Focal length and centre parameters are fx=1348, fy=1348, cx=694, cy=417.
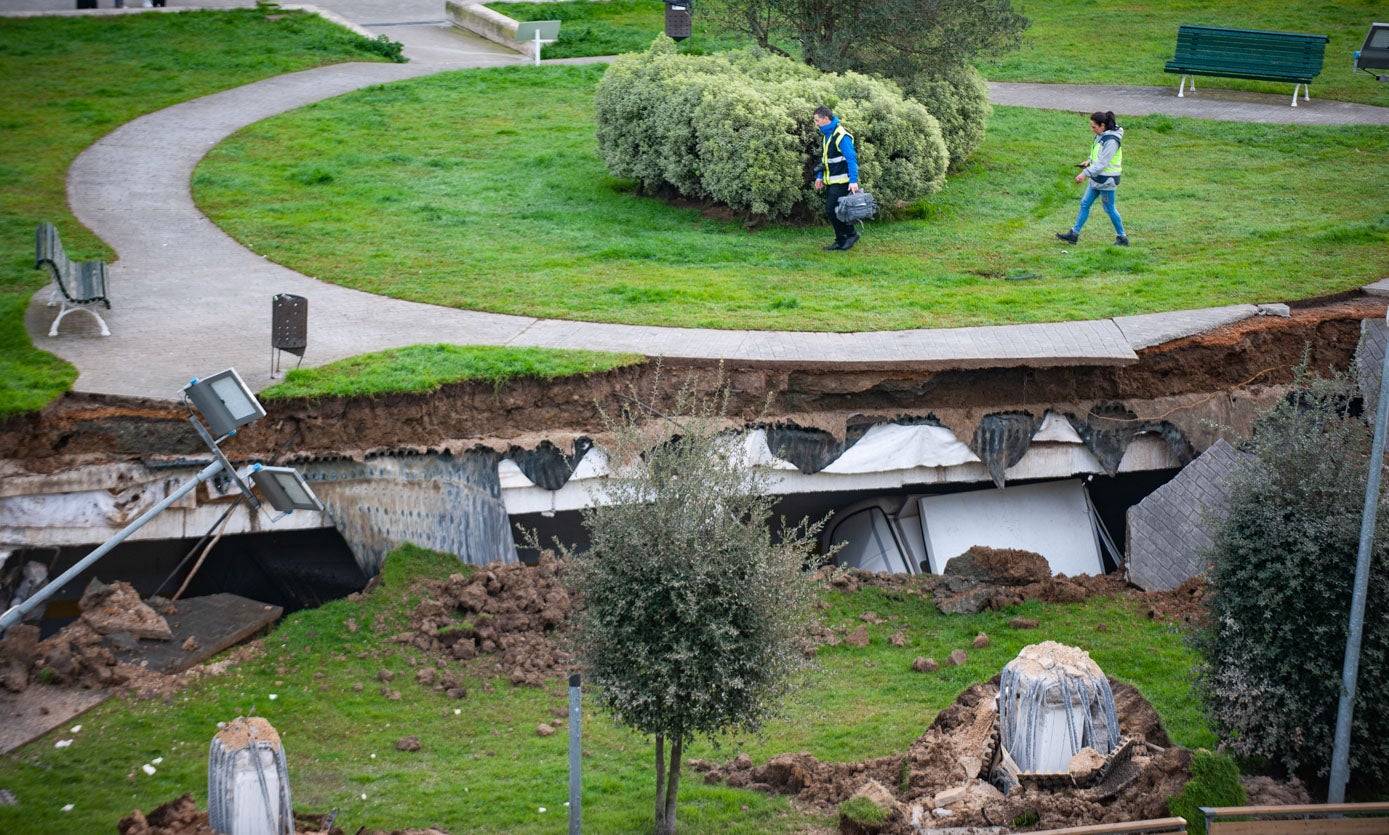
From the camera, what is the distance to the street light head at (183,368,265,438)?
8.41 metres

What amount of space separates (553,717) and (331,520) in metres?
2.98

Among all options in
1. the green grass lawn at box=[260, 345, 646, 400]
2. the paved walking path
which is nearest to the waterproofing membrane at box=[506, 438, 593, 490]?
the green grass lawn at box=[260, 345, 646, 400]

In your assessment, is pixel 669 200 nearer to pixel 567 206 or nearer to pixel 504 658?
pixel 567 206

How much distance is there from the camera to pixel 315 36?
80.7ft

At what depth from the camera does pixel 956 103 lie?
725 inches

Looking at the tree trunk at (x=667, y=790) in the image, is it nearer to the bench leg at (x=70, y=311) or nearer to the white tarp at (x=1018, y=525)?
the white tarp at (x=1018, y=525)

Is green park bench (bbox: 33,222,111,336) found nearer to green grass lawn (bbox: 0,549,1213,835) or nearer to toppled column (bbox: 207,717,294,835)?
green grass lawn (bbox: 0,549,1213,835)

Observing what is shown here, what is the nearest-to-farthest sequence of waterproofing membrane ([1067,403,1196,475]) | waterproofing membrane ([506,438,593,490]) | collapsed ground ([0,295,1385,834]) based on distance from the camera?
collapsed ground ([0,295,1385,834]), waterproofing membrane ([506,438,593,490]), waterproofing membrane ([1067,403,1196,475])

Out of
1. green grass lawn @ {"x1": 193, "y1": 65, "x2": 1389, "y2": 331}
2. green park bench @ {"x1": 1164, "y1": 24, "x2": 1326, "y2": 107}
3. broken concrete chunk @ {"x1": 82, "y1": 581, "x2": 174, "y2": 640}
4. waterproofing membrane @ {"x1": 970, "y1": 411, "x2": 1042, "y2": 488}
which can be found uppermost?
green park bench @ {"x1": 1164, "y1": 24, "x2": 1326, "y2": 107}

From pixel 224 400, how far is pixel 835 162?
8.73 meters

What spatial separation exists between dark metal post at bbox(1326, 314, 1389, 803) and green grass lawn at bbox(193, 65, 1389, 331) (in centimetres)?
619

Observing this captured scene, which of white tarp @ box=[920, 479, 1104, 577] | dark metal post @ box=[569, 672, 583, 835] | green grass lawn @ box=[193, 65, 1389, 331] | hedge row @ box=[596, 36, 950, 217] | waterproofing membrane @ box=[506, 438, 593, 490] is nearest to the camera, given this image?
dark metal post @ box=[569, 672, 583, 835]

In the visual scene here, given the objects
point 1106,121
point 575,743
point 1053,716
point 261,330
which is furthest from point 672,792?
point 1106,121

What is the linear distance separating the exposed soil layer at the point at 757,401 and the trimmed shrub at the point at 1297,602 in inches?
163
